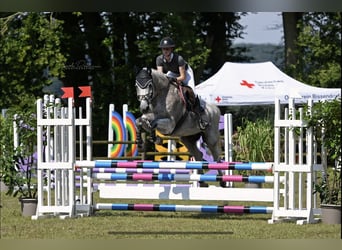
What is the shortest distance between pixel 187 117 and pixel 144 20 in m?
7.29

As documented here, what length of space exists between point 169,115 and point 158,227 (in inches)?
84.1

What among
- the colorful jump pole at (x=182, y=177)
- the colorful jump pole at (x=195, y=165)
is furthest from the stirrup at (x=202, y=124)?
the colorful jump pole at (x=195, y=165)

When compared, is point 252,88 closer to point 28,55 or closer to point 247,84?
point 247,84

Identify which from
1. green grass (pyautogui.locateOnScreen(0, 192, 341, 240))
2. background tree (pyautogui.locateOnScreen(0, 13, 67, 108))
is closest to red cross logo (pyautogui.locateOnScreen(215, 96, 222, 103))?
background tree (pyautogui.locateOnScreen(0, 13, 67, 108))

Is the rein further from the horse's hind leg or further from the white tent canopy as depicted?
the white tent canopy

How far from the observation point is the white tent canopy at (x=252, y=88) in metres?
11.5

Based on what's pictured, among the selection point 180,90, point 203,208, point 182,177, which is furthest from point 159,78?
point 203,208

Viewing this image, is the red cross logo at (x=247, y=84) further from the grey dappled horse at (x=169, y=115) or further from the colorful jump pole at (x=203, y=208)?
the colorful jump pole at (x=203, y=208)

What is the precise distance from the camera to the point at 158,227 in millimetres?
6016

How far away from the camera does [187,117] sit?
27.0 ft

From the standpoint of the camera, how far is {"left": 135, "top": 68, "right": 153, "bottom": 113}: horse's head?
7258 millimetres

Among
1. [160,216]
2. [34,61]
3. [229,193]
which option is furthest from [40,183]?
[34,61]

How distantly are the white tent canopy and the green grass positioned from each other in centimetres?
462

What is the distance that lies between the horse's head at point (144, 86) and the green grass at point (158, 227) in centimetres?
103
